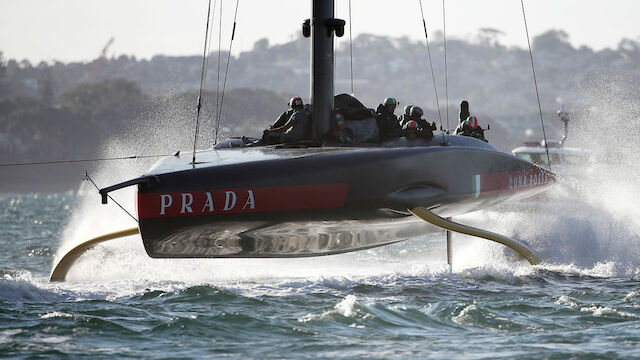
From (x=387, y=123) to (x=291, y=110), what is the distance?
99cm

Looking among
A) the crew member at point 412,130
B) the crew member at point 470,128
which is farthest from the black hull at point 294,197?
the crew member at point 470,128

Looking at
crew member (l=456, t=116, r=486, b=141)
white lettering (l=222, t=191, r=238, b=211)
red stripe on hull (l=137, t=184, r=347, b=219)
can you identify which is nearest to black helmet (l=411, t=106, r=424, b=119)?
crew member (l=456, t=116, r=486, b=141)

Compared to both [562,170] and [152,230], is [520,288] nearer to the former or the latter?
[152,230]

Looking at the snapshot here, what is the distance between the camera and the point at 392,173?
7715 mm

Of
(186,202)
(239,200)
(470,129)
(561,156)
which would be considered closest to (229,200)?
(239,200)

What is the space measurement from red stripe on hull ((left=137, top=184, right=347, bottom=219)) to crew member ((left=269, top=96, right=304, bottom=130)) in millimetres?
1916

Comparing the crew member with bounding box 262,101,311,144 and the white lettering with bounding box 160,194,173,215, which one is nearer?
the white lettering with bounding box 160,194,173,215

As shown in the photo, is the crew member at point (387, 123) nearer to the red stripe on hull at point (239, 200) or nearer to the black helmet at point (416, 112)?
the black helmet at point (416, 112)

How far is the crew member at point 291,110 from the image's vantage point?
30.5ft

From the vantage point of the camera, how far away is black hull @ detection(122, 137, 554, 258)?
7.19 m

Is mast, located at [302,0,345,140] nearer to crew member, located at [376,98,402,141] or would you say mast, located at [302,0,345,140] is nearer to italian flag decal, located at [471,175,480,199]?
crew member, located at [376,98,402,141]

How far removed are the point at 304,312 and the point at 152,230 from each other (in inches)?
52.3

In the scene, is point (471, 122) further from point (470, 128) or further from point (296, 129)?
point (296, 129)

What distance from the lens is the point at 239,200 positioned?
7.25m
